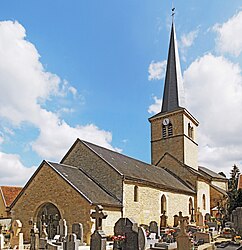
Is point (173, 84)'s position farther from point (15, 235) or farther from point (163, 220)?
point (15, 235)

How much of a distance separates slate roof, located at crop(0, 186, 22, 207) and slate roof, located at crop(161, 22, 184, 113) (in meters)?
19.1

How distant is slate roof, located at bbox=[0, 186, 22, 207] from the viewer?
33031 mm

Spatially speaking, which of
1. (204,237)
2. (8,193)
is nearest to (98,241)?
(204,237)

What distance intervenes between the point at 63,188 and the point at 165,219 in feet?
31.5

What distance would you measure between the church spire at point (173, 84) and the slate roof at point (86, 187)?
645 inches

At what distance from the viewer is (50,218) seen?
60.8ft

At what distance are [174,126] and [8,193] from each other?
65.0 feet

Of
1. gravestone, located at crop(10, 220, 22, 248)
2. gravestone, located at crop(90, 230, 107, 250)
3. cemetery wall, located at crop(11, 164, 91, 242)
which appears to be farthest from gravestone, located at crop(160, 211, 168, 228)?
gravestone, located at crop(90, 230, 107, 250)

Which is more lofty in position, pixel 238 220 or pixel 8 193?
pixel 8 193

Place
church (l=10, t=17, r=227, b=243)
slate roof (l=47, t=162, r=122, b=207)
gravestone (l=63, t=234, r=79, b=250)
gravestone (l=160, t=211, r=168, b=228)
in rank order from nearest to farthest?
1. gravestone (l=63, t=234, r=79, b=250)
2. slate roof (l=47, t=162, r=122, b=207)
3. church (l=10, t=17, r=227, b=243)
4. gravestone (l=160, t=211, r=168, b=228)

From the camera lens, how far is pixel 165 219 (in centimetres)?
2370

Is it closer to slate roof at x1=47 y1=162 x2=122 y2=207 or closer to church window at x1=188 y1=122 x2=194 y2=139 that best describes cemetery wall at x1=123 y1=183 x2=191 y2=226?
slate roof at x1=47 y1=162 x2=122 y2=207

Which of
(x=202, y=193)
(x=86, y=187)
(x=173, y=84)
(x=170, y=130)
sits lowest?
(x=202, y=193)

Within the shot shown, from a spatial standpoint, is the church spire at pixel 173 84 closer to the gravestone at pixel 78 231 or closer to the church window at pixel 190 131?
the church window at pixel 190 131
